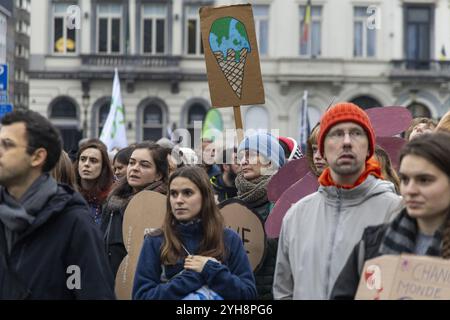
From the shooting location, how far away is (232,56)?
6707mm

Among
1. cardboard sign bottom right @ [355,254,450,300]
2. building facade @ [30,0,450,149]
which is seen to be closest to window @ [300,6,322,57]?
building facade @ [30,0,450,149]

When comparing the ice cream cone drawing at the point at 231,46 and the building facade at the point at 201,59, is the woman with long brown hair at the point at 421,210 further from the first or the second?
the building facade at the point at 201,59

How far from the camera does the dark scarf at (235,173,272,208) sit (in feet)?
19.0

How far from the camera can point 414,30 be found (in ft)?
111

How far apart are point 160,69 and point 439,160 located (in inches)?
1196

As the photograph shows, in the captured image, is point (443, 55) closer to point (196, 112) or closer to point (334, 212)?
point (196, 112)

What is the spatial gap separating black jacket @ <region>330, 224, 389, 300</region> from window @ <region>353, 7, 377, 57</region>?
31.0 metres

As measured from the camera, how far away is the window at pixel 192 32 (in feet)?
110

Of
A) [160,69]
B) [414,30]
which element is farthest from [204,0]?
[414,30]

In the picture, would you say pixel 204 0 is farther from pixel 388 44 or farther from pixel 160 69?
pixel 388 44

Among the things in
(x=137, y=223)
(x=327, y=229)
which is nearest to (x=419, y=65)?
(x=137, y=223)

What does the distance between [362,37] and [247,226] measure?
2960 centimetres

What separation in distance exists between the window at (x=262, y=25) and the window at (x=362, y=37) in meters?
3.26

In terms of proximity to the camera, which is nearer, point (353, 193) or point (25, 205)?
point (25, 205)
